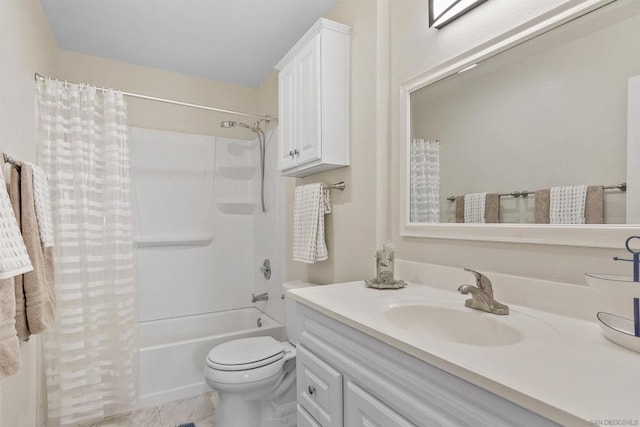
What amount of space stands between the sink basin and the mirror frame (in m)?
0.29

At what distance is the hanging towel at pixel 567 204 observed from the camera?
0.91 meters

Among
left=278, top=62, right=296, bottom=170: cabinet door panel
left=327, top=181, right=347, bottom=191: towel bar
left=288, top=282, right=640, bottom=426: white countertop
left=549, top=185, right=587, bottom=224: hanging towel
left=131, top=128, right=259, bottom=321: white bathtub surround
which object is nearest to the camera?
left=288, top=282, right=640, bottom=426: white countertop

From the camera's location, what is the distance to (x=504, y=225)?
3.56 ft

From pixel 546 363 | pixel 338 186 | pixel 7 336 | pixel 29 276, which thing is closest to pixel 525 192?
pixel 546 363

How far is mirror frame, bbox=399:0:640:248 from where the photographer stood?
86cm

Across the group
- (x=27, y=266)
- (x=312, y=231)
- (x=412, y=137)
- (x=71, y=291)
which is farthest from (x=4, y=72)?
(x=412, y=137)

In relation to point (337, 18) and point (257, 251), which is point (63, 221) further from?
point (337, 18)

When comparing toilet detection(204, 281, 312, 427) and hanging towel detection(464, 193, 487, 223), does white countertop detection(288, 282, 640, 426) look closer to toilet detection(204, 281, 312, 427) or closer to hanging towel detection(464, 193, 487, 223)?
hanging towel detection(464, 193, 487, 223)

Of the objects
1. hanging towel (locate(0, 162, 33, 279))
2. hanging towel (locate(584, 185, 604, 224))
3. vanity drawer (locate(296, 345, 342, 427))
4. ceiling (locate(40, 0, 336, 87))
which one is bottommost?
vanity drawer (locate(296, 345, 342, 427))

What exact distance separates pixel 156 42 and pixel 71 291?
175 cm

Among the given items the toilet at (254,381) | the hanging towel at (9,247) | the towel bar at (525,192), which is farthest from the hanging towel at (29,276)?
the towel bar at (525,192)

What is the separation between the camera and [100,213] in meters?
2.00

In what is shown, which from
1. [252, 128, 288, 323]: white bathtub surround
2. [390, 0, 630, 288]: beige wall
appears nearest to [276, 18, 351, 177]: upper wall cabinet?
[390, 0, 630, 288]: beige wall

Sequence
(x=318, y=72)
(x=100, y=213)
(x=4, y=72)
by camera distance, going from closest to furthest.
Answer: (x=4, y=72), (x=318, y=72), (x=100, y=213)
